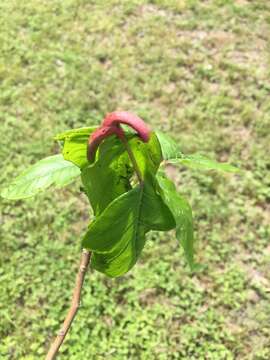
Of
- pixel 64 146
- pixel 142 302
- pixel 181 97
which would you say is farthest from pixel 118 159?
pixel 181 97

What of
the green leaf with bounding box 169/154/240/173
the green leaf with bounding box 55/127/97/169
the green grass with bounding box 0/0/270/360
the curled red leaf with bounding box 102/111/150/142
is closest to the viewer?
the curled red leaf with bounding box 102/111/150/142

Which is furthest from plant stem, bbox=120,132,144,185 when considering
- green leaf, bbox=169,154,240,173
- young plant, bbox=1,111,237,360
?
green leaf, bbox=169,154,240,173

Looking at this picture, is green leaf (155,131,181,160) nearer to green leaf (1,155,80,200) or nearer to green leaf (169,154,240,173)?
green leaf (169,154,240,173)

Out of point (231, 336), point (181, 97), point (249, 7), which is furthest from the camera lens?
point (249, 7)

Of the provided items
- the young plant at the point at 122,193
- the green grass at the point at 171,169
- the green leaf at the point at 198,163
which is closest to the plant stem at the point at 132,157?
the young plant at the point at 122,193

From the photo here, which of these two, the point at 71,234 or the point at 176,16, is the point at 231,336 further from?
the point at 176,16

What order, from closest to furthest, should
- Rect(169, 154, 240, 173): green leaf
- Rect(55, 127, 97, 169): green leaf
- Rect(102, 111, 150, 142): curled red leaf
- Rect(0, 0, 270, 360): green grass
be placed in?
1. Rect(102, 111, 150, 142): curled red leaf
2. Rect(55, 127, 97, 169): green leaf
3. Rect(169, 154, 240, 173): green leaf
4. Rect(0, 0, 270, 360): green grass

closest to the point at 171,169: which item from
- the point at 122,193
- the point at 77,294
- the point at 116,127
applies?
the point at 77,294

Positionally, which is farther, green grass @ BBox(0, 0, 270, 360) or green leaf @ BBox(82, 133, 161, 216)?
green grass @ BBox(0, 0, 270, 360)
